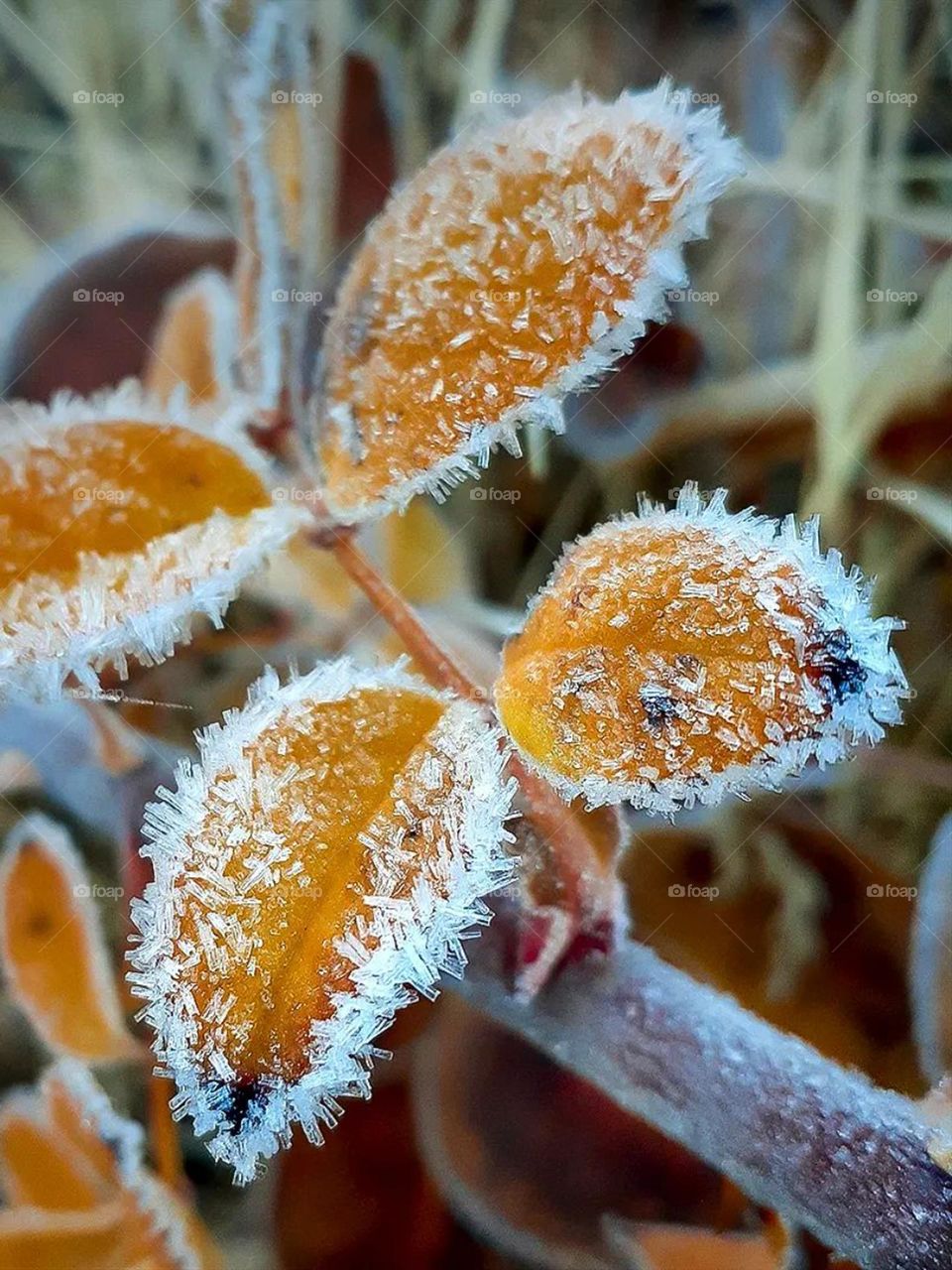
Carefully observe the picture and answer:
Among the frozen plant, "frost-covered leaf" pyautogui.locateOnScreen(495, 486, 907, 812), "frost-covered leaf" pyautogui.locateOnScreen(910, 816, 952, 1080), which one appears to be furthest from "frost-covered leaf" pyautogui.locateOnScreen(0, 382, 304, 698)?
"frost-covered leaf" pyautogui.locateOnScreen(910, 816, 952, 1080)

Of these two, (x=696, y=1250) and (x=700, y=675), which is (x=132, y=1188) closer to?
(x=696, y=1250)

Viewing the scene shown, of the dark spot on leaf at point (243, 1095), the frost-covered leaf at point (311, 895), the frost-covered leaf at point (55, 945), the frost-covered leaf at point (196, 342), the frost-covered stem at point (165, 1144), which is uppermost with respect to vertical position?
the frost-covered leaf at point (196, 342)

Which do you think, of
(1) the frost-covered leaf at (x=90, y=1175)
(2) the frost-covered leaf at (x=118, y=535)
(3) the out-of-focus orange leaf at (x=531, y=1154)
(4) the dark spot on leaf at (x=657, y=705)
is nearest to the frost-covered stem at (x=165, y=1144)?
(1) the frost-covered leaf at (x=90, y=1175)

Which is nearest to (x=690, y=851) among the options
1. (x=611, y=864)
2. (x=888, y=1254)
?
(x=611, y=864)

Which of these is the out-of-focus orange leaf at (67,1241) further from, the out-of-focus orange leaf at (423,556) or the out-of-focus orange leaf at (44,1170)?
the out-of-focus orange leaf at (423,556)

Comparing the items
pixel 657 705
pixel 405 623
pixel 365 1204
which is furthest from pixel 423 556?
pixel 365 1204

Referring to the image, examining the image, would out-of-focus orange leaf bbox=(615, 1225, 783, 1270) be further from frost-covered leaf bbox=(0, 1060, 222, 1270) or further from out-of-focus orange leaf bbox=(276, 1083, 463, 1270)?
frost-covered leaf bbox=(0, 1060, 222, 1270)
